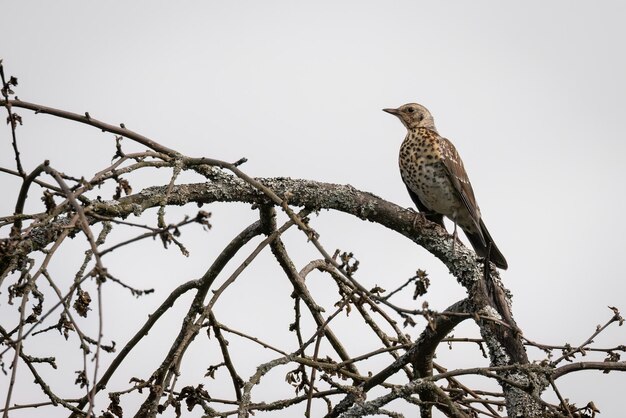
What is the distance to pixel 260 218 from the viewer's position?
4652 mm

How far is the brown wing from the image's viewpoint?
5836mm

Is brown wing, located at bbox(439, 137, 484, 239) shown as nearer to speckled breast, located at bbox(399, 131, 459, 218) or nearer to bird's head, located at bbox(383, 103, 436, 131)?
speckled breast, located at bbox(399, 131, 459, 218)

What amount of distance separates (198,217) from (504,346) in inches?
79.7

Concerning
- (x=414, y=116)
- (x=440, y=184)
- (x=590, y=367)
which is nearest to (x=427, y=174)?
(x=440, y=184)

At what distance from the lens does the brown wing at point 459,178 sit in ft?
19.1

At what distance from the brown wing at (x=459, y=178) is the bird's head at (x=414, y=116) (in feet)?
1.46

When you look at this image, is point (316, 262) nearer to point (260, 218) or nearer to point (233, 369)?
point (260, 218)

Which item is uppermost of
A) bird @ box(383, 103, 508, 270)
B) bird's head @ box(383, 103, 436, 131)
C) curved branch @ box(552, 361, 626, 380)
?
bird's head @ box(383, 103, 436, 131)

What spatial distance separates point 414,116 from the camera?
267 inches

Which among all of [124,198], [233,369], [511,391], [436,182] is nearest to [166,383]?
[233,369]

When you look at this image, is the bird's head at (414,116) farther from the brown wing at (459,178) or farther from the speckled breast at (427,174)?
the brown wing at (459,178)

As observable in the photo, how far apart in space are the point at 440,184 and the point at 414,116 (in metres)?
1.01

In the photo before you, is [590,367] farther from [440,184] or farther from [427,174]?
[427,174]

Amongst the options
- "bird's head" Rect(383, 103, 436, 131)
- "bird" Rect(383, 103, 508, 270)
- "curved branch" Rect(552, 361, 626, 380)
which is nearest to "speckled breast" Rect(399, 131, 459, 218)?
"bird" Rect(383, 103, 508, 270)
